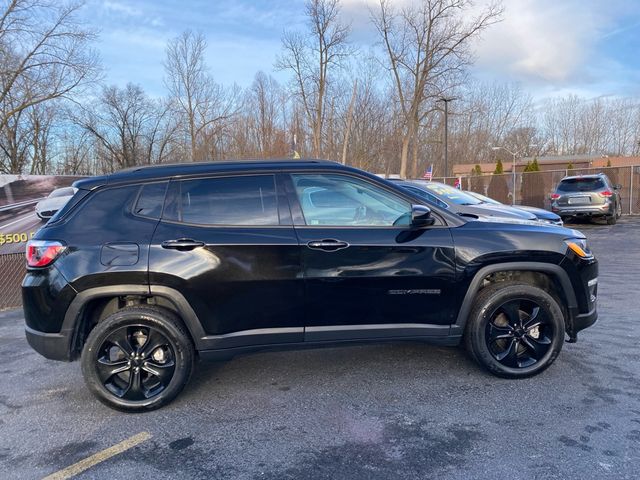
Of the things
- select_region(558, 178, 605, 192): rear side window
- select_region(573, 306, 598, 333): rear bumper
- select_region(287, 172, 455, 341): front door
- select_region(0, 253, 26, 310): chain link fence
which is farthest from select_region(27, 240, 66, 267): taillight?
select_region(558, 178, 605, 192): rear side window

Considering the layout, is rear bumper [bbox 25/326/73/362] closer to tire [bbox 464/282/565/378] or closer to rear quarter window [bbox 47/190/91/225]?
rear quarter window [bbox 47/190/91/225]

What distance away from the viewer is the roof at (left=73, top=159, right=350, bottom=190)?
3.44m

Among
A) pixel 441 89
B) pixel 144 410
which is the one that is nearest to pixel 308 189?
pixel 144 410

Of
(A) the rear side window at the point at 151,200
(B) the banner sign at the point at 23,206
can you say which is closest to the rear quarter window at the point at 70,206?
(A) the rear side window at the point at 151,200

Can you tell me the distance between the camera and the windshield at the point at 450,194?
821 cm

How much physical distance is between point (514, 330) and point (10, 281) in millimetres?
8227

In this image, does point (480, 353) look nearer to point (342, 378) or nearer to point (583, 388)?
point (583, 388)

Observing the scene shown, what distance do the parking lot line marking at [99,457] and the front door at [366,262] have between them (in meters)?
1.37

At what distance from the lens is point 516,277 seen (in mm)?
3752

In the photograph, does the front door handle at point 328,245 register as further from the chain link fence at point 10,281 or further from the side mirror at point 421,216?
the chain link fence at point 10,281

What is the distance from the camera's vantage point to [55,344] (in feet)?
10.7

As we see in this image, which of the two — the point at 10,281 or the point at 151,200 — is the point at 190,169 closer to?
the point at 151,200

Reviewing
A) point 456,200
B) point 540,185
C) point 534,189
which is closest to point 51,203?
point 456,200

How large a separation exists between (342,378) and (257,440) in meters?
1.06
